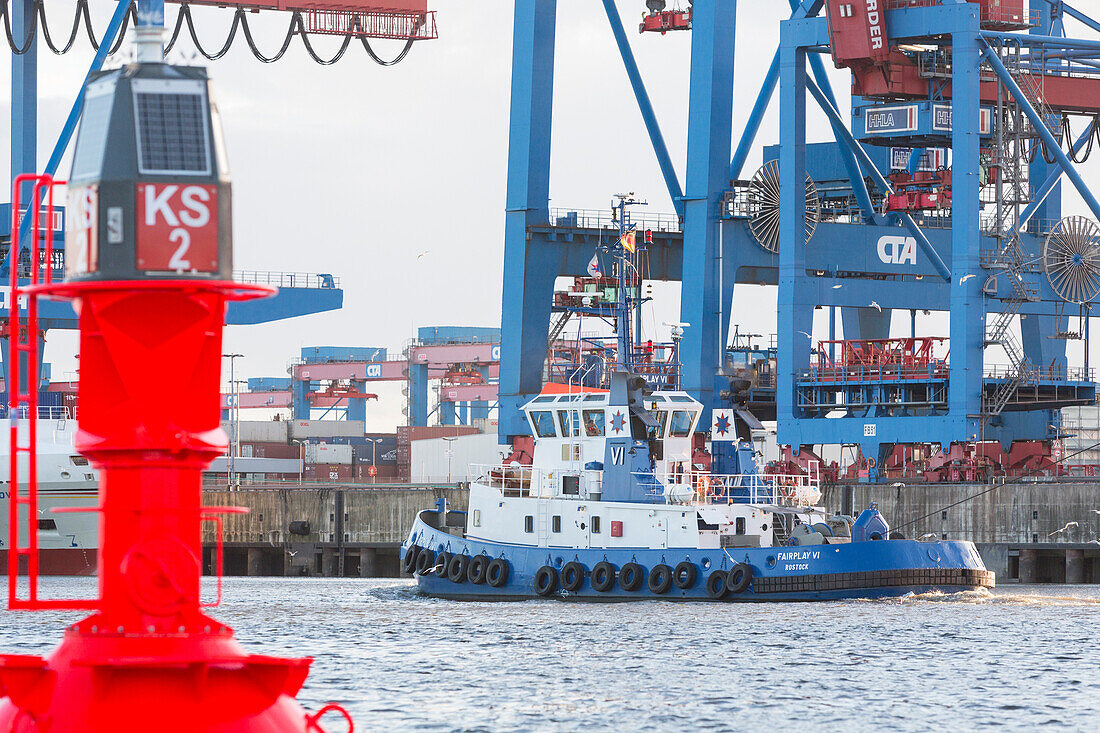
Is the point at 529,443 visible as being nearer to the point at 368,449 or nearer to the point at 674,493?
the point at 674,493

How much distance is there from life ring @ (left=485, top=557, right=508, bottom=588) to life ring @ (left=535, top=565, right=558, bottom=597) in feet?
3.11

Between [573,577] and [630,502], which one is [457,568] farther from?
[630,502]

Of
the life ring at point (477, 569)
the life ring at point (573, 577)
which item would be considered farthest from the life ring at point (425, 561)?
the life ring at point (573, 577)

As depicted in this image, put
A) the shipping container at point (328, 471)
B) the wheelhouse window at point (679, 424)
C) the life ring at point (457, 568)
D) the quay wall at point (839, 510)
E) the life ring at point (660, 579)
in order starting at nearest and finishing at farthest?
the life ring at point (660, 579), the wheelhouse window at point (679, 424), the life ring at point (457, 568), the quay wall at point (839, 510), the shipping container at point (328, 471)

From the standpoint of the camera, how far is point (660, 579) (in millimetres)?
35188

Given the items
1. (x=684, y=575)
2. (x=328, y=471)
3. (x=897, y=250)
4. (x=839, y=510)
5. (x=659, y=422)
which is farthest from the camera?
(x=328, y=471)

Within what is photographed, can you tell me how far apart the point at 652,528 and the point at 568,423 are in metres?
3.05

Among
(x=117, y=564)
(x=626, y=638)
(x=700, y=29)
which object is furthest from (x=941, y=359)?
(x=117, y=564)

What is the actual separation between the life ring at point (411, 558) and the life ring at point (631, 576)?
277 inches

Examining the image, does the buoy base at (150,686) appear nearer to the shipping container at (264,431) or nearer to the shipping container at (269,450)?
the shipping container at (269,450)

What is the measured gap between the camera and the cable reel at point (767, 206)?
57406 millimetres

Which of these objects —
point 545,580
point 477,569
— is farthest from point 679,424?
point 477,569

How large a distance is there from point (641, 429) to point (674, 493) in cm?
164

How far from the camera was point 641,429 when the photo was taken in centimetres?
3634
